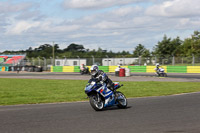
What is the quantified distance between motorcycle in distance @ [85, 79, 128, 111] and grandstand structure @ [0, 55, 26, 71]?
161 ft

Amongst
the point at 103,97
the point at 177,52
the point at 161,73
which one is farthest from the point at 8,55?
the point at 103,97

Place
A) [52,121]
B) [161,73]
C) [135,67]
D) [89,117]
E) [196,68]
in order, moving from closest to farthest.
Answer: [52,121]
[89,117]
[161,73]
[196,68]
[135,67]

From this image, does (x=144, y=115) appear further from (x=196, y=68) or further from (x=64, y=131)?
(x=196, y=68)

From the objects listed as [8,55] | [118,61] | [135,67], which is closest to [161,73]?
[135,67]

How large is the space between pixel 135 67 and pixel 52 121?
35.8 m

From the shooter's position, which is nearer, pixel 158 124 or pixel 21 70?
pixel 158 124

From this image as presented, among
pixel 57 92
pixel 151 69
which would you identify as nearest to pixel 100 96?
pixel 57 92

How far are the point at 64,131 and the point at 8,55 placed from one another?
205ft

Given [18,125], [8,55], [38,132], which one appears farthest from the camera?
[8,55]

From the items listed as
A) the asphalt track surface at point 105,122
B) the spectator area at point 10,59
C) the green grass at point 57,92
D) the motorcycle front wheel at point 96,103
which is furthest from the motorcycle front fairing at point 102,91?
the spectator area at point 10,59

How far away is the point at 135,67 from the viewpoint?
43219 millimetres

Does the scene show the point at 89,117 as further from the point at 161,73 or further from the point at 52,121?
the point at 161,73

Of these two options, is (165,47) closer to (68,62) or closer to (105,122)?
(68,62)

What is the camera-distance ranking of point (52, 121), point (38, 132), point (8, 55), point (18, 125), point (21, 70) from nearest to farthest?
1. point (38, 132)
2. point (18, 125)
3. point (52, 121)
4. point (21, 70)
5. point (8, 55)
